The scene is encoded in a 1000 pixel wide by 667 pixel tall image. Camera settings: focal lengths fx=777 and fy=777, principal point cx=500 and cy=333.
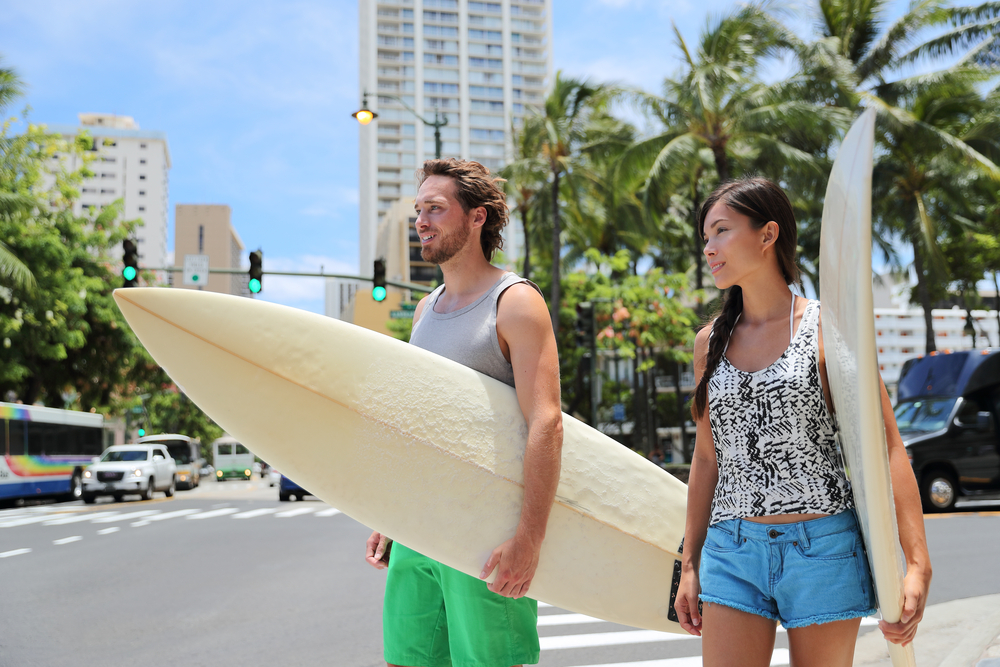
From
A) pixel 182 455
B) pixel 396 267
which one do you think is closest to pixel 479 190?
pixel 182 455

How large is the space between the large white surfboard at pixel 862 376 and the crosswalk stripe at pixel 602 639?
11.6ft

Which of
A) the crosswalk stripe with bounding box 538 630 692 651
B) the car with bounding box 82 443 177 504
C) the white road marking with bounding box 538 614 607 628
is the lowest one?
→ the car with bounding box 82 443 177 504

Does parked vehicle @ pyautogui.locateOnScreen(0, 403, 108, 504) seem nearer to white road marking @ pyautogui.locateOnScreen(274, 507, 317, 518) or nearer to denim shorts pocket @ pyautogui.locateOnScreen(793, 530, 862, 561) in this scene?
white road marking @ pyautogui.locateOnScreen(274, 507, 317, 518)

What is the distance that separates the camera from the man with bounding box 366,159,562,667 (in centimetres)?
196

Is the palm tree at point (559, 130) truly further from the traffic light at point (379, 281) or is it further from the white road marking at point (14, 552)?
the white road marking at point (14, 552)

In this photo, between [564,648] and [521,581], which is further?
[564,648]

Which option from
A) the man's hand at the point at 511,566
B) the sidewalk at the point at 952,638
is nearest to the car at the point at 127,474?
the sidewalk at the point at 952,638

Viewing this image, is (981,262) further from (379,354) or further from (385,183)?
(385,183)

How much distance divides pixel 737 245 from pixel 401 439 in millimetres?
1015

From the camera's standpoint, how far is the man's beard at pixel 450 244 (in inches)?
87.1

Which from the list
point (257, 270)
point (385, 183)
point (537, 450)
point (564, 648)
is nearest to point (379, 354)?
point (537, 450)

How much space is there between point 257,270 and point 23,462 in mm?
9268

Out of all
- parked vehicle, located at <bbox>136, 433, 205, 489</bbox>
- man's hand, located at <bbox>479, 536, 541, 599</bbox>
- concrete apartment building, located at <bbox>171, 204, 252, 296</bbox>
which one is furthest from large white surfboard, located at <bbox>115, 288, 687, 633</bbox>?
concrete apartment building, located at <bbox>171, 204, 252, 296</bbox>

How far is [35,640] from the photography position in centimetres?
520
